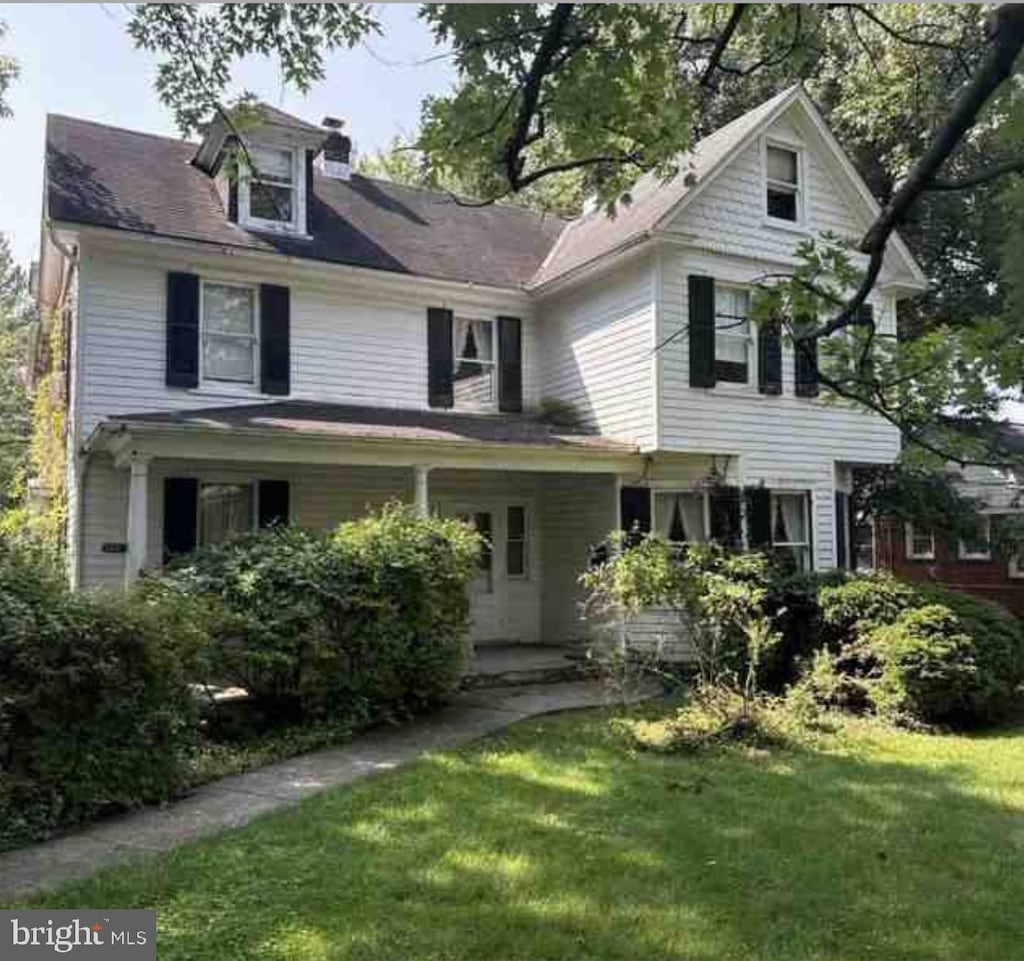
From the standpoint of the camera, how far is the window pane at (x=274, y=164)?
42.3 feet

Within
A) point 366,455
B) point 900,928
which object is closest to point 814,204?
point 366,455

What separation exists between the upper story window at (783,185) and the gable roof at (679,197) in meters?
0.54

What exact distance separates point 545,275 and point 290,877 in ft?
36.9

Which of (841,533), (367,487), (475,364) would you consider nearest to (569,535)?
(475,364)

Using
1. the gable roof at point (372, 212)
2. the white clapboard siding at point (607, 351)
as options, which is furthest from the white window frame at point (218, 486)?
the white clapboard siding at point (607, 351)

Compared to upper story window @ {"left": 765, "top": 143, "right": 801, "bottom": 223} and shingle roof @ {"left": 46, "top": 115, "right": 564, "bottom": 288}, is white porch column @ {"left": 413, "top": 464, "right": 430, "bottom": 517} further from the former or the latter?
upper story window @ {"left": 765, "top": 143, "right": 801, "bottom": 223}

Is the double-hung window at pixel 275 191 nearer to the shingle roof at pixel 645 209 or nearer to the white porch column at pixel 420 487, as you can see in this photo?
the shingle roof at pixel 645 209

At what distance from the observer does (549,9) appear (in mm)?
4180

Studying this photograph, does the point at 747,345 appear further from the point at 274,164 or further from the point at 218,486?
the point at 218,486

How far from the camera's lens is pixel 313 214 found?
13602mm

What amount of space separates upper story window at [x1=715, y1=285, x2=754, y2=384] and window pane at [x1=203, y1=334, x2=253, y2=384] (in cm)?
651

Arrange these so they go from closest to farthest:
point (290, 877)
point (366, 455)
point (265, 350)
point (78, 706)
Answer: point (290, 877) < point (78, 706) < point (366, 455) < point (265, 350)

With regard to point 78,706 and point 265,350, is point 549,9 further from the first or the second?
point 265,350

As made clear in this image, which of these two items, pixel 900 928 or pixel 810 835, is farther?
pixel 810 835
